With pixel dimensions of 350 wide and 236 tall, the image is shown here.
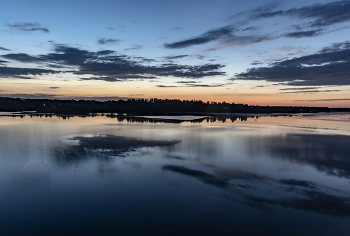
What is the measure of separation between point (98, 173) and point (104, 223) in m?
3.29

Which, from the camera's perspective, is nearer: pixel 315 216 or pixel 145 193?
pixel 315 216

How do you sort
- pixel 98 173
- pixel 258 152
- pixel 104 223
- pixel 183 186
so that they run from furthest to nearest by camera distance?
pixel 258 152
pixel 98 173
pixel 183 186
pixel 104 223

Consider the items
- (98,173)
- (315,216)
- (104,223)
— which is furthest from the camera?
(98,173)

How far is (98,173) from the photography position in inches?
319

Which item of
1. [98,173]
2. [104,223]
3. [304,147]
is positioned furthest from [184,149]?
[104,223]

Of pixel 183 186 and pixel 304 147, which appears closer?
pixel 183 186

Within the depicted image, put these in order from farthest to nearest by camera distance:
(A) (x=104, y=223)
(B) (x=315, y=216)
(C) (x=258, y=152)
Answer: (C) (x=258, y=152) → (B) (x=315, y=216) → (A) (x=104, y=223)

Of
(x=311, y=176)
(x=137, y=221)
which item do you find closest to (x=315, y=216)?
(x=311, y=176)

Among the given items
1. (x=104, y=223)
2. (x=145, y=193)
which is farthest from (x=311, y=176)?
(x=104, y=223)

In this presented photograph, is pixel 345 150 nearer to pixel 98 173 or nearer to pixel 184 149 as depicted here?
pixel 184 149

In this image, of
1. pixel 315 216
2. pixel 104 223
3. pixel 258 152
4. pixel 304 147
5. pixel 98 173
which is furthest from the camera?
pixel 304 147

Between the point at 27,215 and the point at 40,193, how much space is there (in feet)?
3.94

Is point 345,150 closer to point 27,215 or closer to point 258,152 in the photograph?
point 258,152

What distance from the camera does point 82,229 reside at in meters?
4.79
